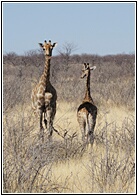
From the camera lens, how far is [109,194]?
5.07 metres

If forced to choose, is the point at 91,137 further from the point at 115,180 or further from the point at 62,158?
the point at 115,180

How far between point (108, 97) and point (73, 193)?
10.1 meters

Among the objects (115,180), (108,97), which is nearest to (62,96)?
(108,97)

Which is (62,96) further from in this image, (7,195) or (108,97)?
(7,195)

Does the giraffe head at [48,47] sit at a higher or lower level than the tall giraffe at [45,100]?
higher

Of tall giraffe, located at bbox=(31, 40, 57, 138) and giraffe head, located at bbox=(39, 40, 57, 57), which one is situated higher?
giraffe head, located at bbox=(39, 40, 57, 57)

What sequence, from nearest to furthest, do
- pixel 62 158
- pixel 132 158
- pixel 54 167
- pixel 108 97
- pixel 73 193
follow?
pixel 73 193 → pixel 132 158 → pixel 54 167 → pixel 62 158 → pixel 108 97

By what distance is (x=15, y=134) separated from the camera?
6.30 m

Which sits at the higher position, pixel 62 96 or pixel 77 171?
pixel 62 96

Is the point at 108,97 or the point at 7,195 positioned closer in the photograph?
the point at 7,195

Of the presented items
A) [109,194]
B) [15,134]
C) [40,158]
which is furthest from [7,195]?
[15,134]

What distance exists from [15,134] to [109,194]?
172 cm

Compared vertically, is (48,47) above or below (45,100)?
above

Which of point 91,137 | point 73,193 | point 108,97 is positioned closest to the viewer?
point 73,193
